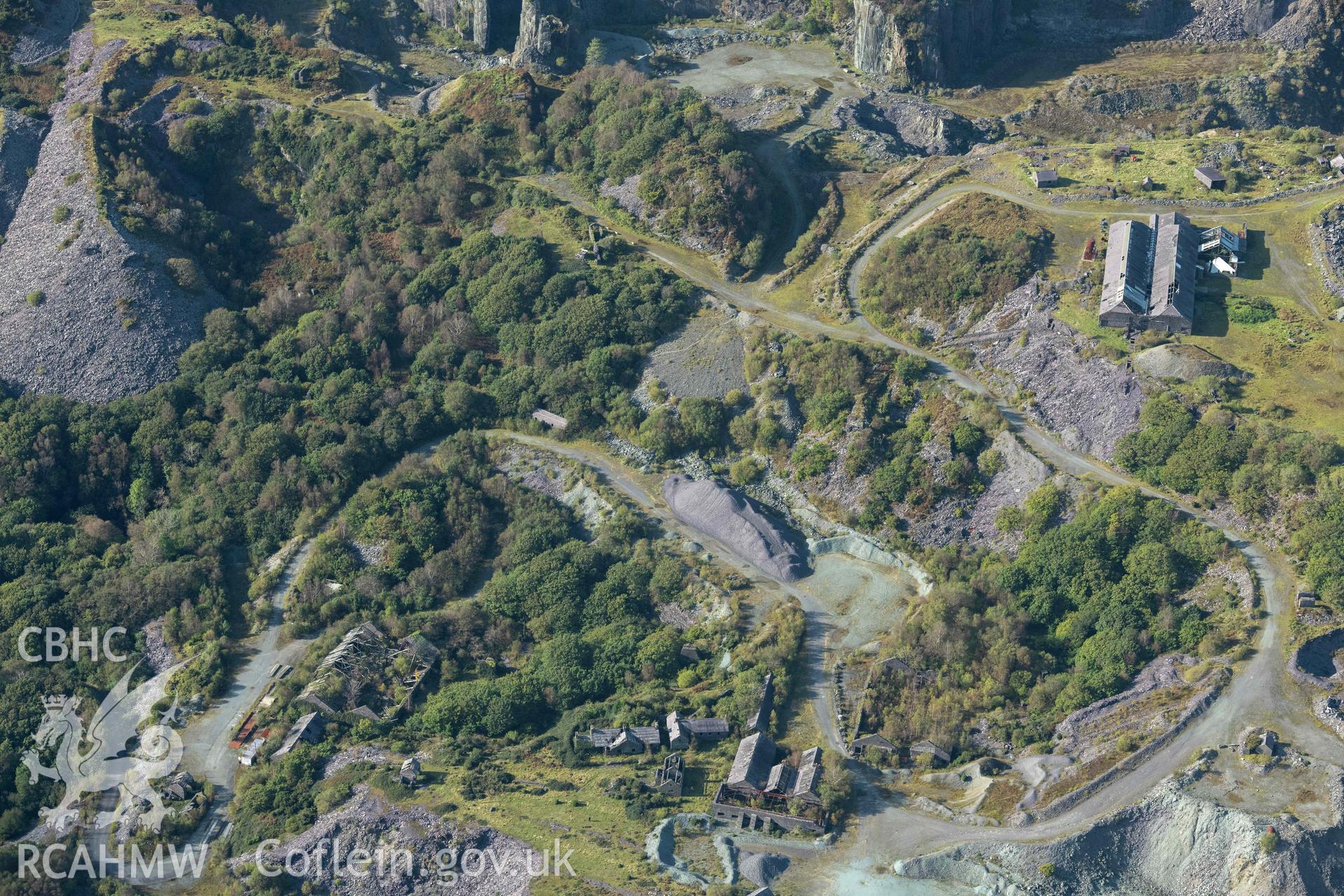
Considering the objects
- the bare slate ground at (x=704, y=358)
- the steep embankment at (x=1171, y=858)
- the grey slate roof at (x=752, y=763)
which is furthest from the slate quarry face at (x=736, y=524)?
the steep embankment at (x=1171, y=858)

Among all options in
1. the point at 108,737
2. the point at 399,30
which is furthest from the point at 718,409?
the point at 399,30

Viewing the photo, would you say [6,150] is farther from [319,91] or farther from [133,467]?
[133,467]

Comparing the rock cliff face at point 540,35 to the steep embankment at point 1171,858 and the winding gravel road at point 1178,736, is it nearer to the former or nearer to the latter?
the winding gravel road at point 1178,736

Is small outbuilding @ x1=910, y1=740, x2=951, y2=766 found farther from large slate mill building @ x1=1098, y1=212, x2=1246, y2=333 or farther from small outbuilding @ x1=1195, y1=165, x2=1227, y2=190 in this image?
small outbuilding @ x1=1195, y1=165, x2=1227, y2=190

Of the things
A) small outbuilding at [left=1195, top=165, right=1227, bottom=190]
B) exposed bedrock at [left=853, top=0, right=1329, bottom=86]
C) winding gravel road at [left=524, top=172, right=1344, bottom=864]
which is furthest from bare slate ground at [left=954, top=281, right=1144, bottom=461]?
exposed bedrock at [left=853, top=0, right=1329, bottom=86]

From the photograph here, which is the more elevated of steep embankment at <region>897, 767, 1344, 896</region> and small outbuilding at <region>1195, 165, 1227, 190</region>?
small outbuilding at <region>1195, 165, 1227, 190</region>

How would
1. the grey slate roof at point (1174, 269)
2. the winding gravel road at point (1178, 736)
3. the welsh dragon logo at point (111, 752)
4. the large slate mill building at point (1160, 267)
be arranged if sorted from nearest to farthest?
the winding gravel road at point (1178, 736), the welsh dragon logo at point (111, 752), the grey slate roof at point (1174, 269), the large slate mill building at point (1160, 267)
